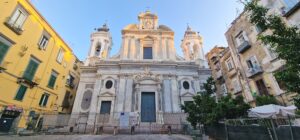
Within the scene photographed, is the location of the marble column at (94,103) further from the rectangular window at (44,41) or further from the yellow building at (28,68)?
the rectangular window at (44,41)

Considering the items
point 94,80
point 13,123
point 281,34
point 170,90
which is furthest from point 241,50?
point 13,123

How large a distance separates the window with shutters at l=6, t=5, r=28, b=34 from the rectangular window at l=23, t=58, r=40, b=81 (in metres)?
3.16

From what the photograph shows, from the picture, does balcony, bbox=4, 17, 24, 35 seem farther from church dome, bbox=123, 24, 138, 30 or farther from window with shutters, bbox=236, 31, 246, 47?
window with shutters, bbox=236, 31, 246, 47

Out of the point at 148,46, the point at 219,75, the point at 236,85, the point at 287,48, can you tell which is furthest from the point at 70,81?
the point at 287,48

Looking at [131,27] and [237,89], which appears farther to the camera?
[131,27]

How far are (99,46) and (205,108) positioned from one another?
18735 millimetres

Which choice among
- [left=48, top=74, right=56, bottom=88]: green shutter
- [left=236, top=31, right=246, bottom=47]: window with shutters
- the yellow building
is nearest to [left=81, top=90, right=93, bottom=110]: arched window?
the yellow building

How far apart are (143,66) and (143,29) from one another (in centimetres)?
687

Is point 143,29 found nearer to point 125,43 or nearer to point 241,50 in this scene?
point 125,43

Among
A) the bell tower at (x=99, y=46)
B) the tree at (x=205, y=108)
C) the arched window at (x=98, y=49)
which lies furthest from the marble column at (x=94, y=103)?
the tree at (x=205, y=108)

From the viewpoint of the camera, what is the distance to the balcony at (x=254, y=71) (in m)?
12.7

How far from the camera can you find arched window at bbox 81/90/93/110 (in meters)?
17.0

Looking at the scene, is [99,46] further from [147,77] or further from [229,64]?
[229,64]

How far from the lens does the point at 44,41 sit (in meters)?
16.8
